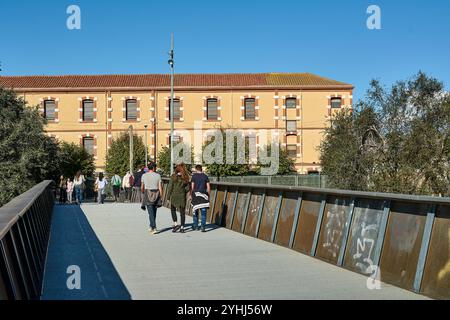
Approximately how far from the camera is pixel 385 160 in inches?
1364

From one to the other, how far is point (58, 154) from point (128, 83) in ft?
75.9

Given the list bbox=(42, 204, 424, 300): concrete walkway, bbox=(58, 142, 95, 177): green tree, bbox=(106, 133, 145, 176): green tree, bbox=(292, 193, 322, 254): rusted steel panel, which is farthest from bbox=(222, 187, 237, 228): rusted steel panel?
bbox=(106, 133, 145, 176): green tree

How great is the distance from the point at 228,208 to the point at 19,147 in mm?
21694

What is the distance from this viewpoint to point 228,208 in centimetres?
1633

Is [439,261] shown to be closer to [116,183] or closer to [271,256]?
[271,256]

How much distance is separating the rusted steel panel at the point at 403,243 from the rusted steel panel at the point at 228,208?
322 inches

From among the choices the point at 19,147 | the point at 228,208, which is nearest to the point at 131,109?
the point at 19,147

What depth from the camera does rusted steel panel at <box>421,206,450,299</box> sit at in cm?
650

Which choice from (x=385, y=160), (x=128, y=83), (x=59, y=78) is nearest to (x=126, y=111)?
(x=128, y=83)

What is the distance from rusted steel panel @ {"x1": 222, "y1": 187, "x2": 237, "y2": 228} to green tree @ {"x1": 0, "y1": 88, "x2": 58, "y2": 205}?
16742 mm

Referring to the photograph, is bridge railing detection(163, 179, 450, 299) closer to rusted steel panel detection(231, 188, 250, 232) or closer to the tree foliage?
rusted steel panel detection(231, 188, 250, 232)

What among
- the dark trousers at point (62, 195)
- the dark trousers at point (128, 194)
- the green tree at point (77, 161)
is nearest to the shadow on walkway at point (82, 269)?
the dark trousers at point (128, 194)

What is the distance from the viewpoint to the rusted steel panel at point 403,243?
282 inches

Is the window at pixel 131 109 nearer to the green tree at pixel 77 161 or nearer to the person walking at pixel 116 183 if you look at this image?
the green tree at pixel 77 161
